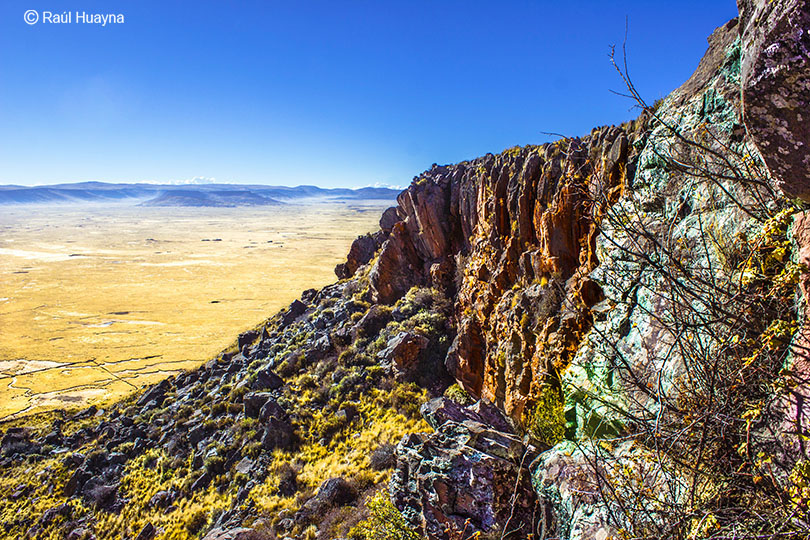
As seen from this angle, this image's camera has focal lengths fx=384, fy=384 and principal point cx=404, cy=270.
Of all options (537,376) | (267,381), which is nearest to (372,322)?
(267,381)

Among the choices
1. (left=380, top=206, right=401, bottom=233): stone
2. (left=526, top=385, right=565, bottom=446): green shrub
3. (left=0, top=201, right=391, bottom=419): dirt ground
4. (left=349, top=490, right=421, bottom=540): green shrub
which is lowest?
(left=0, top=201, right=391, bottom=419): dirt ground

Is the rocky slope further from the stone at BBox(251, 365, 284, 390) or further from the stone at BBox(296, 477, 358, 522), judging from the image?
the stone at BBox(251, 365, 284, 390)

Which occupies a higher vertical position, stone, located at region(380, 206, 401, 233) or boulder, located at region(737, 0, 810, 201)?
boulder, located at region(737, 0, 810, 201)

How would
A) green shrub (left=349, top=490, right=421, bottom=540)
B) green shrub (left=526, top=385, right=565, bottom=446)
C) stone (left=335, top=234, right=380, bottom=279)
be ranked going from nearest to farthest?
1. green shrub (left=349, top=490, right=421, bottom=540)
2. green shrub (left=526, top=385, right=565, bottom=446)
3. stone (left=335, top=234, right=380, bottom=279)

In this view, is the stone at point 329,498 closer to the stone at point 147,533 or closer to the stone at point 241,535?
the stone at point 241,535

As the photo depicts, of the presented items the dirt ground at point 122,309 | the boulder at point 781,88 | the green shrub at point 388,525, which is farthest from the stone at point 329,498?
the dirt ground at point 122,309

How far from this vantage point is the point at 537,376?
12258 mm

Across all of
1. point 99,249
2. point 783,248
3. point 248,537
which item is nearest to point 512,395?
point 248,537

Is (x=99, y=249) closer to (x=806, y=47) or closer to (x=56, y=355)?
(x=56, y=355)

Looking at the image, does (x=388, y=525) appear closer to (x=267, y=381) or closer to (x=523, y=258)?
(x=523, y=258)

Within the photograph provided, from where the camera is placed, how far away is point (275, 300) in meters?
69.8

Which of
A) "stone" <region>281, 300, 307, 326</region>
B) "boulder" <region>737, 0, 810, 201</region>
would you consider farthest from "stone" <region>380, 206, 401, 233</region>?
"boulder" <region>737, 0, 810, 201</region>

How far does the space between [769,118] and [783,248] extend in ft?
4.94

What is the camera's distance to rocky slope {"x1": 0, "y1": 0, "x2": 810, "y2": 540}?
12.5 feet
